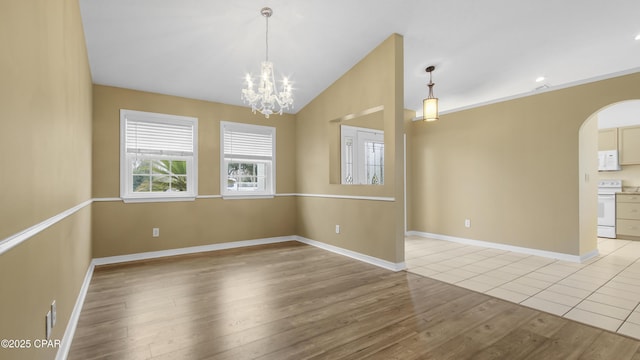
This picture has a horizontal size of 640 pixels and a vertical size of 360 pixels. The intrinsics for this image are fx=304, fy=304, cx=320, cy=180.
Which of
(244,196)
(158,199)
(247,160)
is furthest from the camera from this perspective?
(247,160)

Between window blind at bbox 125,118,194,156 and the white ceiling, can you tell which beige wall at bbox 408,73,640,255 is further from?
window blind at bbox 125,118,194,156

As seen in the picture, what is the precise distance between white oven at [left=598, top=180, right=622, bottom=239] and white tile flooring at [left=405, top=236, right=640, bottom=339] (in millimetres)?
739

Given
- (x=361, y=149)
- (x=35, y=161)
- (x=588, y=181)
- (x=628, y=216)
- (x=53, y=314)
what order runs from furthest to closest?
(x=361, y=149) → (x=628, y=216) → (x=588, y=181) → (x=53, y=314) → (x=35, y=161)

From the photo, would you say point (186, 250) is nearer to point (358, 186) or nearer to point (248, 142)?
point (248, 142)

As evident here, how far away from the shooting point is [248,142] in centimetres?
542

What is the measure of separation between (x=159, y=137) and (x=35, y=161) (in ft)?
11.6

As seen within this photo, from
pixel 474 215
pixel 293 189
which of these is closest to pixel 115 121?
pixel 293 189

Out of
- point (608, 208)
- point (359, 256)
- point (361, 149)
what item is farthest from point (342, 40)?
point (608, 208)

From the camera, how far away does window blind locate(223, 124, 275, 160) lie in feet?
17.1

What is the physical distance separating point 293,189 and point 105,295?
3.44m

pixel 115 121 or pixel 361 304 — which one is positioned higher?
pixel 115 121

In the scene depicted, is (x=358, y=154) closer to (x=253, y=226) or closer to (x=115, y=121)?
(x=253, y=226)

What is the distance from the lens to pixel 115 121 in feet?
14.0

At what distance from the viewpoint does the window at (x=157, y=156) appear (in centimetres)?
438
